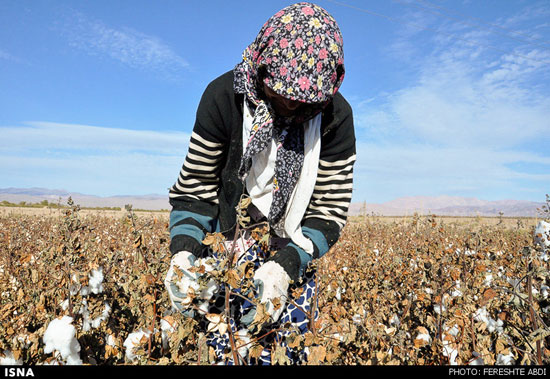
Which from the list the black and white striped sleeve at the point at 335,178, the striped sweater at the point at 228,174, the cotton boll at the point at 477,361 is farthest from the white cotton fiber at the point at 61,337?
the cotton boll at the point at 477,361

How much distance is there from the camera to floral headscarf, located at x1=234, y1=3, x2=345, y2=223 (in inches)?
68.5

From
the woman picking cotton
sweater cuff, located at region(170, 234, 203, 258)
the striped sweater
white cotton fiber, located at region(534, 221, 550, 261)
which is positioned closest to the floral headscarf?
the woman picking cotton

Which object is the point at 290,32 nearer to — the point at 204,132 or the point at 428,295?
the point at 204,132

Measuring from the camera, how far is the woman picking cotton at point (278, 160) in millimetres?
1744

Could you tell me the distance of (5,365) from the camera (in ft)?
3.81

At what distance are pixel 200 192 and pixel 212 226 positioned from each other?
194mm

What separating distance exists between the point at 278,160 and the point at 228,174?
0.28m

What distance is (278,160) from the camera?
1.98 m

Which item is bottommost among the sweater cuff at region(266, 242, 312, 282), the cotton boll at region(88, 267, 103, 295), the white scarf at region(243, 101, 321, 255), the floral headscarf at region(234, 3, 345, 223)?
the cotton boll at region(88, 267, 103, 295)

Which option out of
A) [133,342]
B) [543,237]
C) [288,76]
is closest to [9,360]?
[133,342]

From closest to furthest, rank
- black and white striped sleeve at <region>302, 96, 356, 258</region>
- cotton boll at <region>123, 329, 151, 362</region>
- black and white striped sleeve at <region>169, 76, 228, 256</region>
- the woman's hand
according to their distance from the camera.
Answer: the woman's hand, cotton boll at <region>123, 329, 151, 362</region>, black and white striped sleeve at <region>169, 76, 228, 256</region>, black and white striped sleeve at <region>302, 96, 356, 258</region>

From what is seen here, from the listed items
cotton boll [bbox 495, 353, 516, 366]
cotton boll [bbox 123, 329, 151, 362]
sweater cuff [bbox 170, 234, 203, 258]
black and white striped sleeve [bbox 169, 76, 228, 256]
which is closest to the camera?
cotton boll [bbox 123, 329, 151, 362]

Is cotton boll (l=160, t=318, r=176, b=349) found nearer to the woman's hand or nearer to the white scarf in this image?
the woman's hand

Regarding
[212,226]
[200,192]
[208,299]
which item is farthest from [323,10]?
[208,299]
